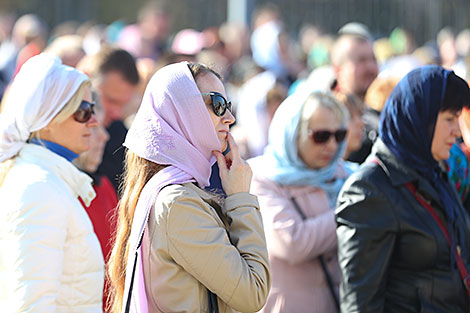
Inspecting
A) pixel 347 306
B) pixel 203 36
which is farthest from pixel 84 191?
pixel 203 36

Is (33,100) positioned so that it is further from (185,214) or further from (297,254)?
(297,254)

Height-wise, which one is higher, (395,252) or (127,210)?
(127,210)

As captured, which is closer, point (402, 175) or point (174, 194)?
point (174, 194)

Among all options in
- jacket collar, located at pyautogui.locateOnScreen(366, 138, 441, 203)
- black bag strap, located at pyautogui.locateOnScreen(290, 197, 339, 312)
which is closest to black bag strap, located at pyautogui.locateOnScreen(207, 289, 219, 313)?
jacket collar, located at pyautogui.locateOnScreen(366, 138, 441, 203)

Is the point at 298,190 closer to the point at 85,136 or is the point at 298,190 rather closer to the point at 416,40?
the point at 85,136

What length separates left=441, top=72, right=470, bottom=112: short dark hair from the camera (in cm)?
409

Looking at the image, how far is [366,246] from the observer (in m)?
3.87

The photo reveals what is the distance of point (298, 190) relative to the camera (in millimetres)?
4680

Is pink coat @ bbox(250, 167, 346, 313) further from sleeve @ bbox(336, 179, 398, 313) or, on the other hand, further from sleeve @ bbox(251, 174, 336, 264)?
sleeve @ bbox(336, 179, 398, 313)

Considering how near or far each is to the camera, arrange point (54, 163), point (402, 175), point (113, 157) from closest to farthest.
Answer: point (54, 163) → point (402, 175) → point (113, 157)

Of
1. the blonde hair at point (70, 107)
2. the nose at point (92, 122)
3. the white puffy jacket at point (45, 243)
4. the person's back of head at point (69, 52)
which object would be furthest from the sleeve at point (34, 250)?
the person's back of head at point (69, 52)

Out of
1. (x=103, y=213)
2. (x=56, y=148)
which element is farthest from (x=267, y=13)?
(x=56, y=148)

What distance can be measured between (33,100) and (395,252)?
1.85 meters

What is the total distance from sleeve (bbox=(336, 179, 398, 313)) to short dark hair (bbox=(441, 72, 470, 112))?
588 mm
